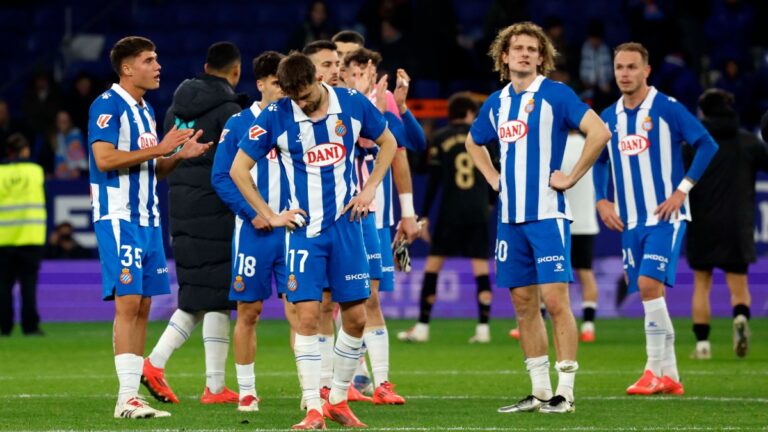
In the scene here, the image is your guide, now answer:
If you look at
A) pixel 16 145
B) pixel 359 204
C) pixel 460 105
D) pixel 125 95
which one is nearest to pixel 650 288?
pixel 359 204

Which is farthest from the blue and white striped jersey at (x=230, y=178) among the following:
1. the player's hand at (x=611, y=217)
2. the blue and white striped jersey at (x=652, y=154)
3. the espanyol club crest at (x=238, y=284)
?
the blue and white striped jersey at (x=652, y=154)

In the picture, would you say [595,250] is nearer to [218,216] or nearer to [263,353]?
[263,353]

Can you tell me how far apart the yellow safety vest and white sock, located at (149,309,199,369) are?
22.0ft

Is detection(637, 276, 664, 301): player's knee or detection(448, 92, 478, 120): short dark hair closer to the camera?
detection(637, 276, 664, 301): player's knee

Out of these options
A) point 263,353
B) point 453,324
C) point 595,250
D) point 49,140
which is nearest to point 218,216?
point 263,353

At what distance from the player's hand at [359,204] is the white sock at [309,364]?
2.25 feet

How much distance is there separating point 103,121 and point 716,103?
20.5ft

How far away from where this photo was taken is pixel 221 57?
9820mm

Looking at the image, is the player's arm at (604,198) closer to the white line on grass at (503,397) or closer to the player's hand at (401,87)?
the white line on grass at (503,397)

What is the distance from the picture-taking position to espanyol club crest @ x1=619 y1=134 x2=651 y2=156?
405 inches

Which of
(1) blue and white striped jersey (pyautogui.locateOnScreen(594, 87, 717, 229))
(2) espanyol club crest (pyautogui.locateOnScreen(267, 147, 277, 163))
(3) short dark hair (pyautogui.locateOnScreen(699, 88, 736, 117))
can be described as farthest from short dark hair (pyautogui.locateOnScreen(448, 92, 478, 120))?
(2) espanyol club crest (pyautogui.locateOnScreen(267, 147, 277, 163))

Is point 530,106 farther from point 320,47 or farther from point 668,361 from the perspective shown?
point 668,361

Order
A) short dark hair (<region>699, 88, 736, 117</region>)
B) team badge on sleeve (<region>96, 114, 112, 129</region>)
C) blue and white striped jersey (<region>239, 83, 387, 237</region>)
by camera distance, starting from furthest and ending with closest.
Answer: short dark hair (<region>699, 88, 736, 117</region>)
team badge on sleeve (<region>96, 114, 112, 129</region>)
blue and white striped jersey (<region>239, 83, 387, 237</region>)

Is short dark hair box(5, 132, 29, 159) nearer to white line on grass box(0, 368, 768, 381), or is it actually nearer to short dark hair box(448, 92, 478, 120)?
short dark hair box(448, 92, 478, 120)
